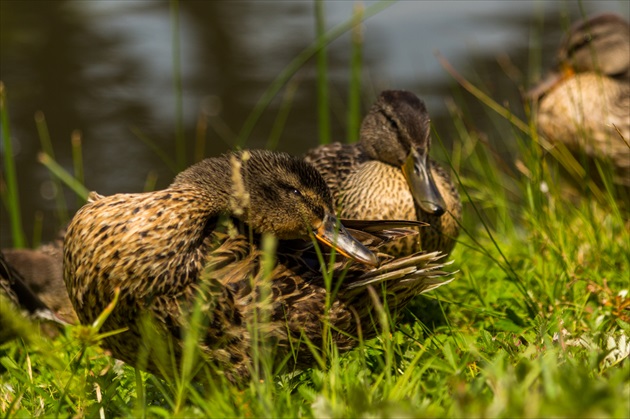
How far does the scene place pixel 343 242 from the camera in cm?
365

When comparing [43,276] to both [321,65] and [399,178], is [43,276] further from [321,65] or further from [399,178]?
[399,178]

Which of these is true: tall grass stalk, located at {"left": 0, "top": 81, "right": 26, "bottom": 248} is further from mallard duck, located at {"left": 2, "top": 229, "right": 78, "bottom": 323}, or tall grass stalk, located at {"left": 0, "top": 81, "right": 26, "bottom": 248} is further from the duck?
the duck

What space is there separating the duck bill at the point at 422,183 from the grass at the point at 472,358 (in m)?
0.39

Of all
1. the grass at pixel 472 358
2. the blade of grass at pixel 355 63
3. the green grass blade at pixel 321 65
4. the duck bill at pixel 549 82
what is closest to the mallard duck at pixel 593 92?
the duck bill at pixel 549 82

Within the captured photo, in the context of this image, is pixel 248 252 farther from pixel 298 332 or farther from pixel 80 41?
pixel 80 41

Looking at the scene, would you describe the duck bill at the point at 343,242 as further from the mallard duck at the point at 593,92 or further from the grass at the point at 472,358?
the mallard duck at the point at 593,92

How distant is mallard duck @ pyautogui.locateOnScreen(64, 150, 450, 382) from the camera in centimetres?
343

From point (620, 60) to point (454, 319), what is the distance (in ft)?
10.4

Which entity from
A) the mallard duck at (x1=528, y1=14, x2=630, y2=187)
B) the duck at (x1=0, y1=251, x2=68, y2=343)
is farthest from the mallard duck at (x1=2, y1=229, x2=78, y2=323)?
the mallard duck at (x1=528, y1=14, x2=630, y2=187)

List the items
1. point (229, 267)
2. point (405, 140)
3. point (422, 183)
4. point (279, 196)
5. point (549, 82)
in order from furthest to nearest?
point (549, 82), point (405, 140), point (422, 183), point (279, 196), point (229, 267)

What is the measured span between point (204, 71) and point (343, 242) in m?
7.46

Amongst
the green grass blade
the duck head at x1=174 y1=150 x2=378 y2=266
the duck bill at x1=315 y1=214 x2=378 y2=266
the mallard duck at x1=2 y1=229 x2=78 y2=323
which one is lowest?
the mallard duck at x1=2 y1=229 x2=78 y2=323

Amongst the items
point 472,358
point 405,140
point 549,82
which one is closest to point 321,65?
point 405,140

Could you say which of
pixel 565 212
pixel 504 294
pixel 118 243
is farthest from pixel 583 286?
pixel 118 243
